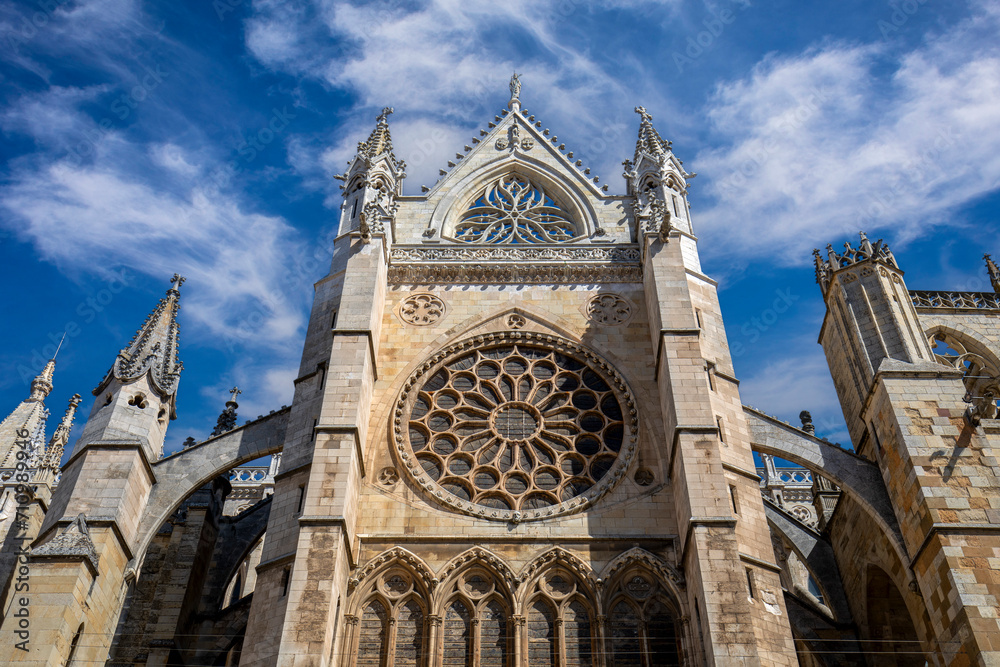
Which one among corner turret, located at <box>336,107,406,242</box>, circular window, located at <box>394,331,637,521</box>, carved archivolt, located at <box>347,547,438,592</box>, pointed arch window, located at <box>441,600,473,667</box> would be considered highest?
corner turret, located at <box>336,107,406,242</box>

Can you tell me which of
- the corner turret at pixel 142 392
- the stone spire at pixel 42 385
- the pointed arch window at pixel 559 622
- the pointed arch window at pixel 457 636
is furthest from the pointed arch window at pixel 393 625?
the stone spire at pixel 42 385

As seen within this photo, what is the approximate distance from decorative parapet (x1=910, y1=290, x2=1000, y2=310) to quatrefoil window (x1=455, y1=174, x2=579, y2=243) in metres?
7.92

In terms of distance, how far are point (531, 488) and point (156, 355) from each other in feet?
23.9

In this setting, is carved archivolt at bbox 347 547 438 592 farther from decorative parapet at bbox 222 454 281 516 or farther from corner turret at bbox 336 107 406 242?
decorative parapet at bbox 222 454 281 516

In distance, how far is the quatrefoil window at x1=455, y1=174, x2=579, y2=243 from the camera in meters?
21.4

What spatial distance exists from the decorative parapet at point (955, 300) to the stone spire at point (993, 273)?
0.47 metres

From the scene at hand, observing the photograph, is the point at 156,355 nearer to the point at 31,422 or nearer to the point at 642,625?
the point at 642,625

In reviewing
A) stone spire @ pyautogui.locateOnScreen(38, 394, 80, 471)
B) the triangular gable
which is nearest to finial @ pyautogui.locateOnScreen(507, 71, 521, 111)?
the triangular gable

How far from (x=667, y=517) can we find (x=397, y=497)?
4.48 m

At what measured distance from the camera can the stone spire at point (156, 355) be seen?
16547 millimetres

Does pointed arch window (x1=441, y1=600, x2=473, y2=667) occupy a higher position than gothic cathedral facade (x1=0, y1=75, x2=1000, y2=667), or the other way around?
gothic cathedral facade (x1=0, y1=75, x2=1000, y2=667)

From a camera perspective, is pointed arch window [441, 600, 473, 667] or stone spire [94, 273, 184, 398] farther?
stone spire [94, 273, 184, 398]

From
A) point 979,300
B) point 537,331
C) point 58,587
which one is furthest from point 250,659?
point 979,300

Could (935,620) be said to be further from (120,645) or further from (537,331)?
(120,645)
